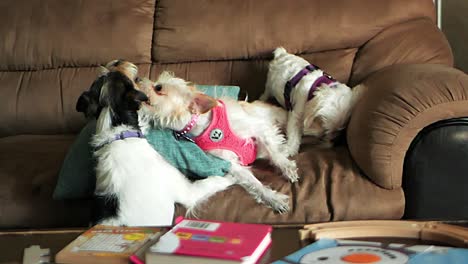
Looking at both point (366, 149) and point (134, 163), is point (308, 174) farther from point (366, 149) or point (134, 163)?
point (134, 163)

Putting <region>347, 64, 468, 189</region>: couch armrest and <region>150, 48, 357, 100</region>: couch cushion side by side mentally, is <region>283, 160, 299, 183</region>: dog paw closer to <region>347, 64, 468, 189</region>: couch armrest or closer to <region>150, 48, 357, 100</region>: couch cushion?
<region>347, 64, 468, 189</region>: couch armrest

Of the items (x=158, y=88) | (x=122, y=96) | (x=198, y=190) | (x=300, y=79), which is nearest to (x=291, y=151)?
(x=300, y=79)

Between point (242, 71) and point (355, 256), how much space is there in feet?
5.46

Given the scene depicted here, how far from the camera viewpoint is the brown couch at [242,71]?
6.51 feet

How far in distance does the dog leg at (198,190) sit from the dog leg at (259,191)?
0.04 m

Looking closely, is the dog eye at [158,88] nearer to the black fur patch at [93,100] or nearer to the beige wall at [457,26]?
the black fur patch at [93,100]

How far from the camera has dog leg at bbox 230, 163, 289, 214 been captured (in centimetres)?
198

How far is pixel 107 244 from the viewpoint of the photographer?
1455 mm

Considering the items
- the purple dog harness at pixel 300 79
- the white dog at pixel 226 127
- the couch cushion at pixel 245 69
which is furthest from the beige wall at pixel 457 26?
the white dog at pixel 226 127

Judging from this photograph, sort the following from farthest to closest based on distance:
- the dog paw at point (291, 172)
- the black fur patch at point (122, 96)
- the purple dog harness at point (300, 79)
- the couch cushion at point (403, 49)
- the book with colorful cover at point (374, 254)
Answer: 1. the couch cushion at point (403, 49)
2. the purple dog harness at point (300, 79)
3. the dog paw at point (291, 172)
4. the black fur patch at point (122, 96)
5. the book with colorful cover at point (374, 254)

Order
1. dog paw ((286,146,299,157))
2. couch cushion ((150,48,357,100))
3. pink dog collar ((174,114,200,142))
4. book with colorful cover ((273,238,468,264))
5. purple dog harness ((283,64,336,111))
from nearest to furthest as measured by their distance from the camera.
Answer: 1. book with colorful cover ((273,238,468,264))
2. pink dog collar ((174,114,200,142))
3. dog paw ((286,146,299,157))
4. purple dog harness ((283,64,336,111))
5. couch cushion ((150,48,357,100))

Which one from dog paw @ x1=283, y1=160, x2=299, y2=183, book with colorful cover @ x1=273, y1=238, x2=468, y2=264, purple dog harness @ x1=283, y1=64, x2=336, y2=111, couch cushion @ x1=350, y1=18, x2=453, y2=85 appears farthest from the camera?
couch cushion @ x1=350, y1=18, x2=453, y2=85

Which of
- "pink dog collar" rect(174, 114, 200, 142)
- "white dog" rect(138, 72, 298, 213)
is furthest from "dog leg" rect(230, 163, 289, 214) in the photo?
"pink dog collar" rect(174, 114, 200, 142)

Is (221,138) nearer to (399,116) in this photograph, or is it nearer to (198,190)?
(198,190)
